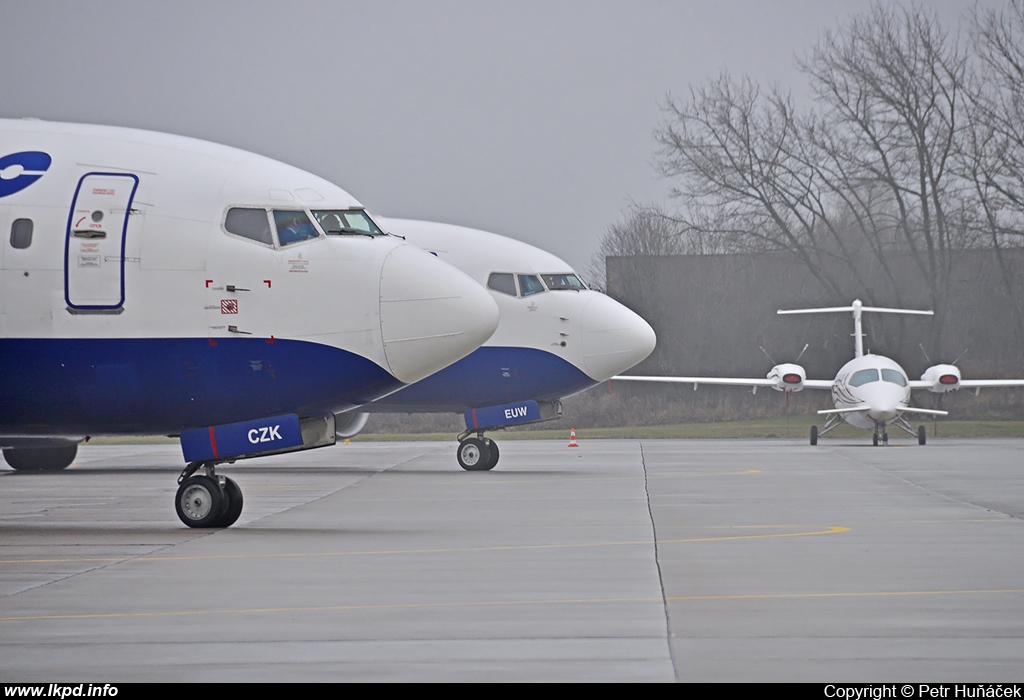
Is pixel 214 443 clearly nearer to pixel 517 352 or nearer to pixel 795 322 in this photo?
pixel 517 352

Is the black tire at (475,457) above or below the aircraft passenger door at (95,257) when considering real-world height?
below

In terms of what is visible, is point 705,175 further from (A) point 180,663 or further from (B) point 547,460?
(A) point 180,663

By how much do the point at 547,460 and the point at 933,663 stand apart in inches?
847

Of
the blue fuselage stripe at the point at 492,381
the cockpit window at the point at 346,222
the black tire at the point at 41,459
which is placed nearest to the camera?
the cockpit window at the point at 346,222

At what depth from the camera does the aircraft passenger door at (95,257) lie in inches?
526

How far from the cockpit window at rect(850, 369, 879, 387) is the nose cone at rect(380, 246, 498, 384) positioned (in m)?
25.5

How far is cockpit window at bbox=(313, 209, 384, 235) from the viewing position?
13.9 meters

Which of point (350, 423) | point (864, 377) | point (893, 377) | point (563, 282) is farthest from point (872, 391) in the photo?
point (350, 423)

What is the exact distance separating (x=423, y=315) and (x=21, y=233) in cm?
403

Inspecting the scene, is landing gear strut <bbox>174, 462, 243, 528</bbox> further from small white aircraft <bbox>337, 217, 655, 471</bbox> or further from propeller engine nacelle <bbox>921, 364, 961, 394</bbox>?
propeller engine nacelle <bbox>921, 364, 961, 394</bbox>

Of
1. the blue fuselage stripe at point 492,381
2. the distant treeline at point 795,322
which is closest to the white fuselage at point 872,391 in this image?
the distant treeline at point 795,322

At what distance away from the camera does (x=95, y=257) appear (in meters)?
13.4

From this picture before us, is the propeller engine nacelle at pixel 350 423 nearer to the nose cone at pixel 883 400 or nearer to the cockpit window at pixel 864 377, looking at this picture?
the nose cone at pixel 883 400

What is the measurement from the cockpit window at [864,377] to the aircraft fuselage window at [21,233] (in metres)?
28.1
